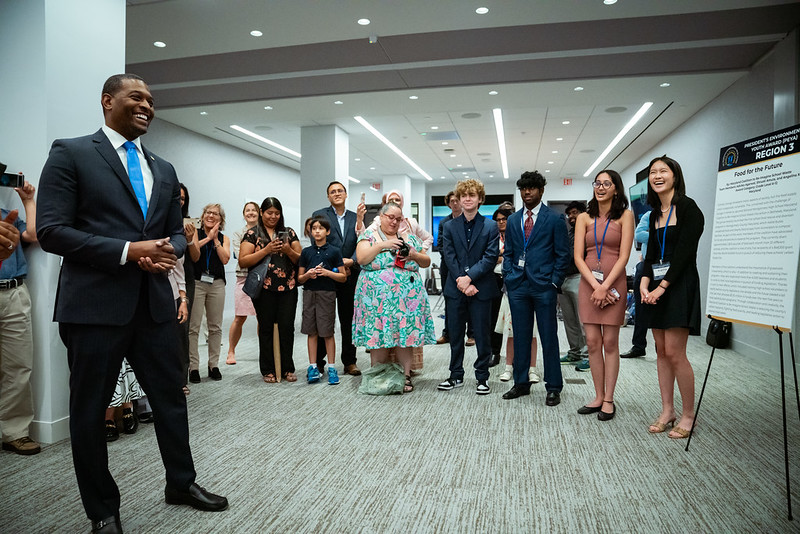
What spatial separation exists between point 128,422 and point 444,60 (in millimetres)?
4964

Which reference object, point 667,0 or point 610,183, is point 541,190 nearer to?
point 610,183

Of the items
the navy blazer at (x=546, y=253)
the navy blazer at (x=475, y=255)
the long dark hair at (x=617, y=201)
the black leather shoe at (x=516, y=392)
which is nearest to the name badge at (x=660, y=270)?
the long dark hair at (x=617, y=201)

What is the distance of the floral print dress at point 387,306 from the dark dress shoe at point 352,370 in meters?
0.84

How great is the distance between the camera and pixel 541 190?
3.75m

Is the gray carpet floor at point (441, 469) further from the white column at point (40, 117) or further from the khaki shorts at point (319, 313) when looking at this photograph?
the khaki shorts at point (319, 313)

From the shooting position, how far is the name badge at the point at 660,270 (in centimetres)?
297

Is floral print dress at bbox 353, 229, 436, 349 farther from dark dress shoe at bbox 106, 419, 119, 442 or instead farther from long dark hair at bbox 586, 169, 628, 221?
dark dress shoe at bbox 106, 419, 119, 442

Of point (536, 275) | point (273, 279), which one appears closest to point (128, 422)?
point (273, 279)

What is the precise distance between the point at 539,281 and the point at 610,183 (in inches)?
32.1

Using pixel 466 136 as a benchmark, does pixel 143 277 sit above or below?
below

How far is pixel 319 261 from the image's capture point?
14.6ft

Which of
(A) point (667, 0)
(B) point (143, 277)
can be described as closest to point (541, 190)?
(A) point (667, 0)

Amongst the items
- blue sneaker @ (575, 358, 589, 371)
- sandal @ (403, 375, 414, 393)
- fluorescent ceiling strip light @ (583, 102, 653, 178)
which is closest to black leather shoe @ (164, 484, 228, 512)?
sandal @ (403, 375, 414, 393)

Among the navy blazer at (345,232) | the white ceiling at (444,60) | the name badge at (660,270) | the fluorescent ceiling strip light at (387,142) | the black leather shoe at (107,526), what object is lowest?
the black leather shoe at (107,526)
